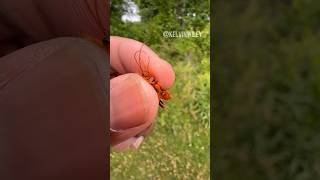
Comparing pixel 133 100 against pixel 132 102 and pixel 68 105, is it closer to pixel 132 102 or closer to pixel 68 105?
pixel 132 102

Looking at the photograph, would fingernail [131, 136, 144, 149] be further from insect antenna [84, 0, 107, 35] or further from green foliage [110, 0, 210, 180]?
insect antenna [84, 0, 107, 35]

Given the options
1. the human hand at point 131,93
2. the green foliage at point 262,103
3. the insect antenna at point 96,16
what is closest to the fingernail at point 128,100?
the human hand at point 131,93

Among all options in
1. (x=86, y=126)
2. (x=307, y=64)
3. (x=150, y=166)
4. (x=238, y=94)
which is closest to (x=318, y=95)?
(x=307, y=64)

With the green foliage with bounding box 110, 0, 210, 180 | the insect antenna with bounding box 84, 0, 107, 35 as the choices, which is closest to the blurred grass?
the green foliage with bounding box 110, 0, 210, 180

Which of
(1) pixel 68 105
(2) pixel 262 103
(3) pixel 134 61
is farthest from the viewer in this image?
(2) pixel 262 103

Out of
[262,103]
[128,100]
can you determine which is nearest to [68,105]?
[128,100]

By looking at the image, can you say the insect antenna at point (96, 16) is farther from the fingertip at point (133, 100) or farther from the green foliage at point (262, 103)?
the green foliage at point (262, 103)

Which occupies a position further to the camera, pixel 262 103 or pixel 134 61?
pixel 262 103

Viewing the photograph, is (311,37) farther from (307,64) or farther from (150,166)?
(150,166)
